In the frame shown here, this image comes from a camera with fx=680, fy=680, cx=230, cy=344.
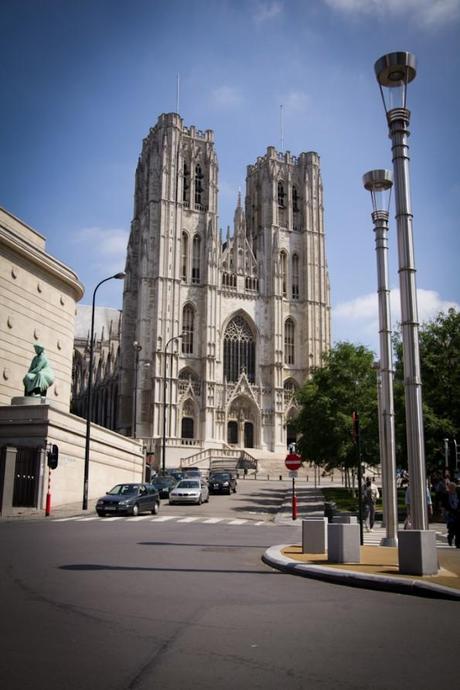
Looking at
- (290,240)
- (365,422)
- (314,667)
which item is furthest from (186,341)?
(314,667)

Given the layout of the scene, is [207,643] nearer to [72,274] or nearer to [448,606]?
[448,606]

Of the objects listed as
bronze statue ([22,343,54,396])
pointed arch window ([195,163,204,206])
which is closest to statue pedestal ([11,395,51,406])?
bronze statue ([22,343,54,396])

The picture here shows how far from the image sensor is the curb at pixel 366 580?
8.05 m

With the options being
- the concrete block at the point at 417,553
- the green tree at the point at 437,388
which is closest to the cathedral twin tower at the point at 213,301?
the green tree at the point at 437,388

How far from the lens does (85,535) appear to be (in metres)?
14.6

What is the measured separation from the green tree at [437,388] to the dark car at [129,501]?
9.84 metres

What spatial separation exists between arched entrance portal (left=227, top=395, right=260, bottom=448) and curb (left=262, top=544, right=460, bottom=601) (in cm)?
5531

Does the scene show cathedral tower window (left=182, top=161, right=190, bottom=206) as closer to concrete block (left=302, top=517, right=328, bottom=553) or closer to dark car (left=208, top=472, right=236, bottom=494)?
dark car (left=208, top=472, right=236, bottom=494)

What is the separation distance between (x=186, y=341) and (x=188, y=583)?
57438mm

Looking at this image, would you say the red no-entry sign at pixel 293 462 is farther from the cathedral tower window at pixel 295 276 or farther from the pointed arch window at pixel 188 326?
the cathedral tower window at pixel 295 276

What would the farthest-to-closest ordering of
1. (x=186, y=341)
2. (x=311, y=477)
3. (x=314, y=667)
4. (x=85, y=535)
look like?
1. (x=186, y=341)
2. (x=311, y=477)
3. (x=85, y=535)
4. (x=314, y=667)

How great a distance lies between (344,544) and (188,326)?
56083mm

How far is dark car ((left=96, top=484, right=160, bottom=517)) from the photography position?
71.7ft

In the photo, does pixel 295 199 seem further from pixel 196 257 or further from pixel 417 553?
pixel 417 553
